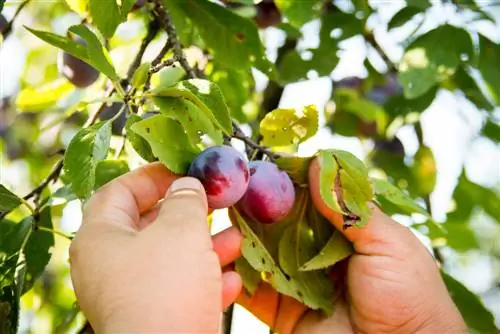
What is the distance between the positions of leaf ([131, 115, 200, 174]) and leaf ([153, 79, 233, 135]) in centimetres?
3

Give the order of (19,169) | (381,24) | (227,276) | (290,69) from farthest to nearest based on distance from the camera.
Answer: (19,169) → (381,24) → (290,69) → (227,276)

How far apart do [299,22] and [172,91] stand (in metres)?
0.60

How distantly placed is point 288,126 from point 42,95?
2.06 ft

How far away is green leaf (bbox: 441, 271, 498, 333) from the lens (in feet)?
4.75

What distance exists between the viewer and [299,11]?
4.75ft

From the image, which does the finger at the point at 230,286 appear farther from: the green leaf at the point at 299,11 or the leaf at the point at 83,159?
the green leaf at the point at 299,11

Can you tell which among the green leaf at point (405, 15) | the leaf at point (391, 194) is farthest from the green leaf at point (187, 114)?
the green leaf at point (405, 15)

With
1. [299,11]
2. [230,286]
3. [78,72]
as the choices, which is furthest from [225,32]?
[230,286]

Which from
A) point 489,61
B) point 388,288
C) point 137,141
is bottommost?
point 489,61

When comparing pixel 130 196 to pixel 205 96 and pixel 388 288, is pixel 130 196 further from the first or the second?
pixel 388 288

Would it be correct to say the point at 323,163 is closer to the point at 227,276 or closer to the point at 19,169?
the point at 227,276

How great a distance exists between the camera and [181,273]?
76cm

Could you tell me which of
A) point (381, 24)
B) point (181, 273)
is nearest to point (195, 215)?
point (181, 273)

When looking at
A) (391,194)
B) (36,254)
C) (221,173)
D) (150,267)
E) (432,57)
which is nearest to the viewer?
(150,267)
